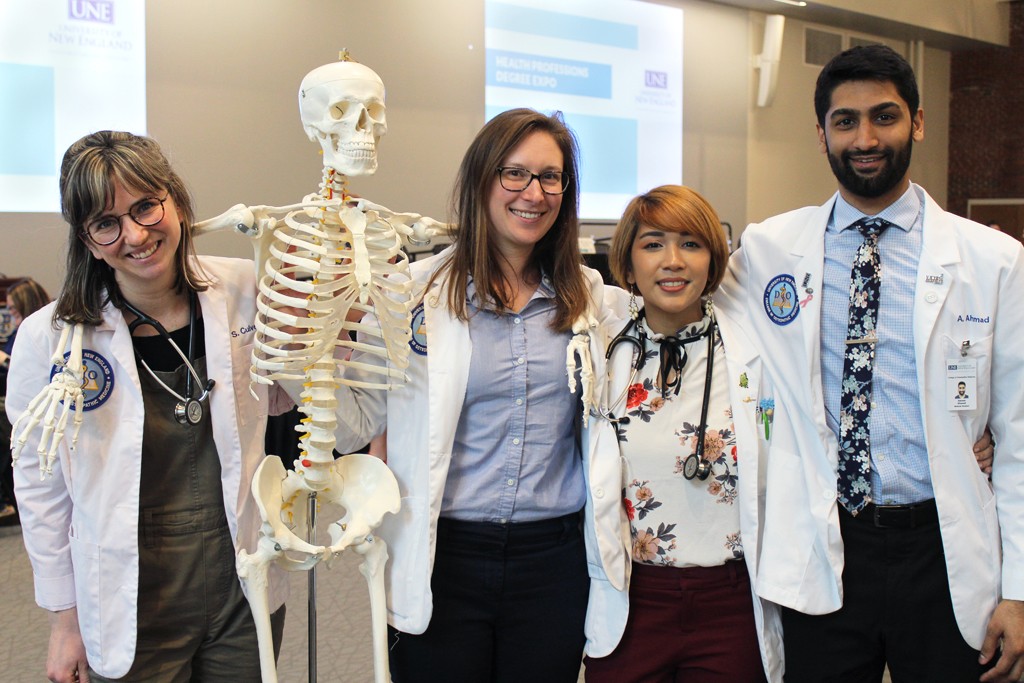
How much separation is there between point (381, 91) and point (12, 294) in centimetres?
344

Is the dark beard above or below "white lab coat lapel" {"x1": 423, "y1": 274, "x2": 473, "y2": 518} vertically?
above

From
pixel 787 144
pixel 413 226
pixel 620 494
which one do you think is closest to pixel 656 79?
pixel 787 144

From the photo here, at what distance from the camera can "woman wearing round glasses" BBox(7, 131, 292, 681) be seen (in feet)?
4.73

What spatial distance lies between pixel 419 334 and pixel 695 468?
569mm

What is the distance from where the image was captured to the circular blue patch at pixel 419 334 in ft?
5.36

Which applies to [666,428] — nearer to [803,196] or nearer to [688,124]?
[688,124]

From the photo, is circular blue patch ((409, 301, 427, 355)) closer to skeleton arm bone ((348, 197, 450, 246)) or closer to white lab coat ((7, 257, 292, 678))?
skeleton arm bone ((348, 197, 450, 246))

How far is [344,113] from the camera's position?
1543mm

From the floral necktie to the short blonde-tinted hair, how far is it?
27cm

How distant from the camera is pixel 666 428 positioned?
167 cm

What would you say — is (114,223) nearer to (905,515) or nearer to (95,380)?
(95,380)

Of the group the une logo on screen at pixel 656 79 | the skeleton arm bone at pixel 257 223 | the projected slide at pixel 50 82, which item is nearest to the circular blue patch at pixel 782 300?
the skeleton arm bone at pixel 257 223

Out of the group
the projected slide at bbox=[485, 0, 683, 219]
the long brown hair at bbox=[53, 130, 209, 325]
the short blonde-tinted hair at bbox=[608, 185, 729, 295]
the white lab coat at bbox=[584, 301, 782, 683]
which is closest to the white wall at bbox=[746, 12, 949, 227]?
the projected slide at bbox=[485, 0, 683, 219]

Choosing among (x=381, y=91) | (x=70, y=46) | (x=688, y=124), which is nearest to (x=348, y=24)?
(x=70, y=46)
